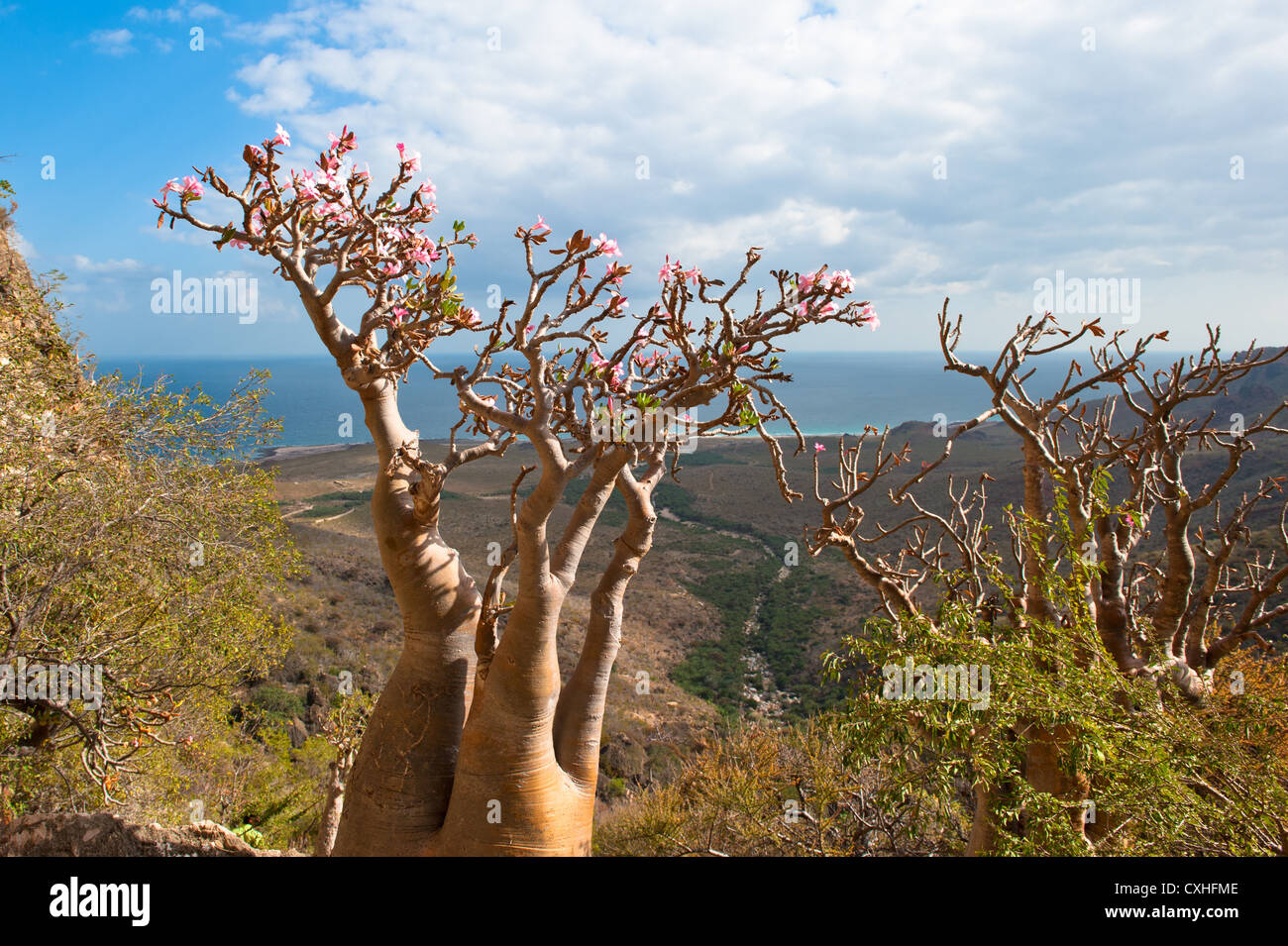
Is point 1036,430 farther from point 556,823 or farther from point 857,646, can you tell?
point 556,823

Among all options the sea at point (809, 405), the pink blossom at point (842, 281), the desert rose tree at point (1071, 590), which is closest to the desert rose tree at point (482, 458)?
the pink blossom at point (842, 281)

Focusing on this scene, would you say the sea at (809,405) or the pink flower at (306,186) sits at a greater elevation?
the sea at (809,405)

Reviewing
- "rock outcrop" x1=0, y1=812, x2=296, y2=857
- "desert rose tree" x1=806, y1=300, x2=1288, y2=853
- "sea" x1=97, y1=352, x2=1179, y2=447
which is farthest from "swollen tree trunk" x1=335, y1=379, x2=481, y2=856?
"sea" x1=97, y1=352, x2=1179, y2=447

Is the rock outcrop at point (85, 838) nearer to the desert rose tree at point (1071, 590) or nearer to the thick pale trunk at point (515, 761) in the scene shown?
the thick pale trunk at point (515, 761)

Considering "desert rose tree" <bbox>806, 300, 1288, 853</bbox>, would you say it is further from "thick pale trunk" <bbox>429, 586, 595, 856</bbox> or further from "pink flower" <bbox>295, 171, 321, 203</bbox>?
"pink flower" <bbox>295, 171, 321, 203</bbox>

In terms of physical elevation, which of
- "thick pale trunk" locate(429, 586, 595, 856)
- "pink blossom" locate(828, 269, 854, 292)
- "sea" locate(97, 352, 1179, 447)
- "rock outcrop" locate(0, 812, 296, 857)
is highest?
"sea" locate(97, 352, 1179, 447)

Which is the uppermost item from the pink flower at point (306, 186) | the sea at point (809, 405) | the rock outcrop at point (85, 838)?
the sea at point (809, 405)

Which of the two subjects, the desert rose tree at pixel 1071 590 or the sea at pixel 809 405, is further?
the sea at pixel 809 405

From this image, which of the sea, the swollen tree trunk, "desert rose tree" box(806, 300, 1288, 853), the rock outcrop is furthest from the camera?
the sea

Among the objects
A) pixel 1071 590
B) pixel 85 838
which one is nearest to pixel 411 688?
pixel 85 838
